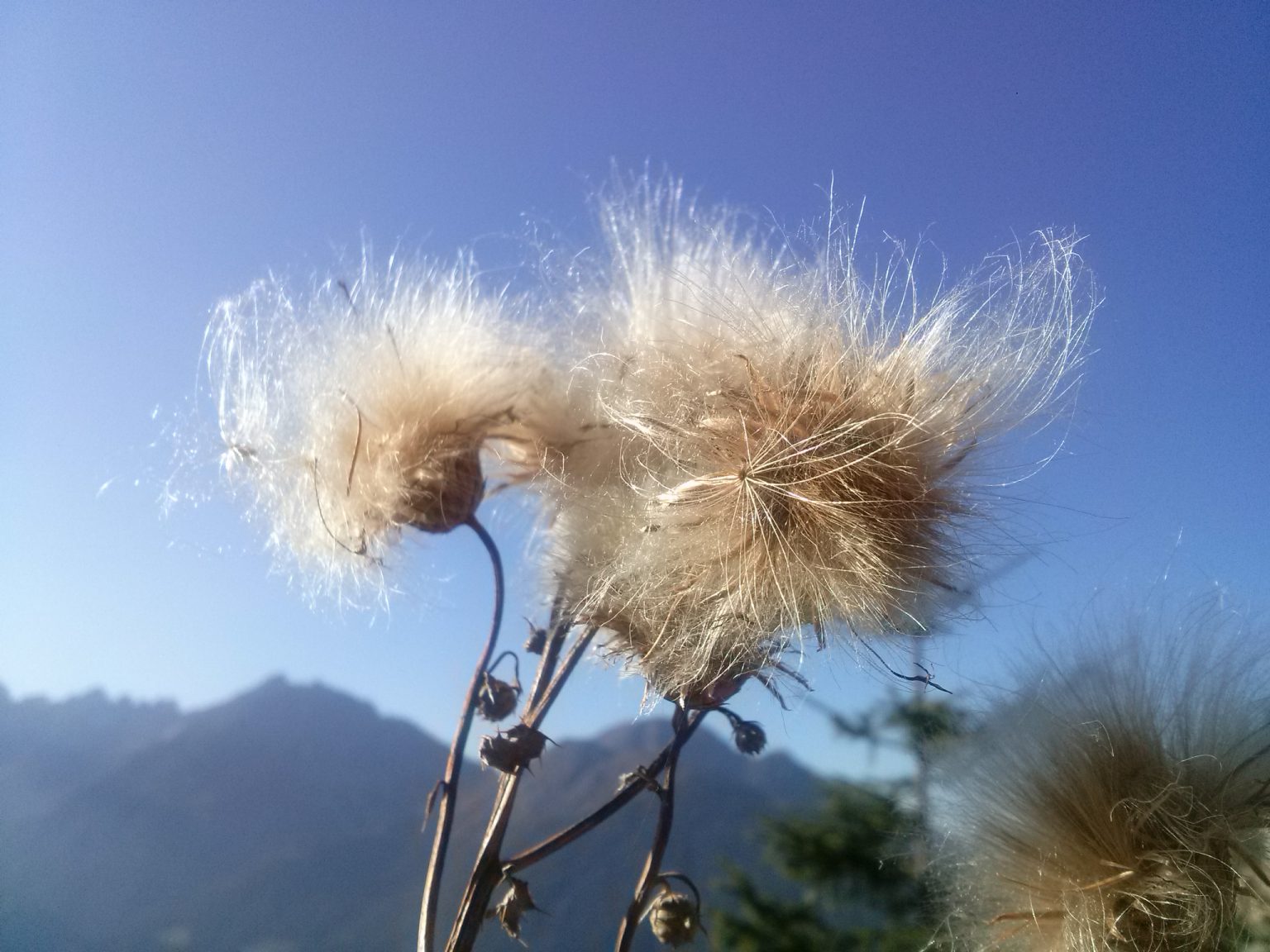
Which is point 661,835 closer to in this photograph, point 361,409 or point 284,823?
point 361,409

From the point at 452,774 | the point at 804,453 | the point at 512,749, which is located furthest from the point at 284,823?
the point at 804,453

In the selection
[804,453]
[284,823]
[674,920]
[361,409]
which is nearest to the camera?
[804,453]

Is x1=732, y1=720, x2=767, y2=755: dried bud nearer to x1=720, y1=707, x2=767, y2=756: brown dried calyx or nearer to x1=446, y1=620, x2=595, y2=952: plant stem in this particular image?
x1=720, y1=707, x2=767, y2=756: brown dried calyx

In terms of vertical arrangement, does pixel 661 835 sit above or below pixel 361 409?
below

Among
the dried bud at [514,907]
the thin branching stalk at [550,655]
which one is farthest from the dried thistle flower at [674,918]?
the thin branching stalk at [550,655]

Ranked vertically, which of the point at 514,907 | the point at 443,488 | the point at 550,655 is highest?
the point at 443,488

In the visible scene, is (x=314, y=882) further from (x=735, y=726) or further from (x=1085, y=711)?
(x=1085, y=711)

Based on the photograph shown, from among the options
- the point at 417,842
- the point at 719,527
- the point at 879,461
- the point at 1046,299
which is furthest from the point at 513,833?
the point at 1046,299
